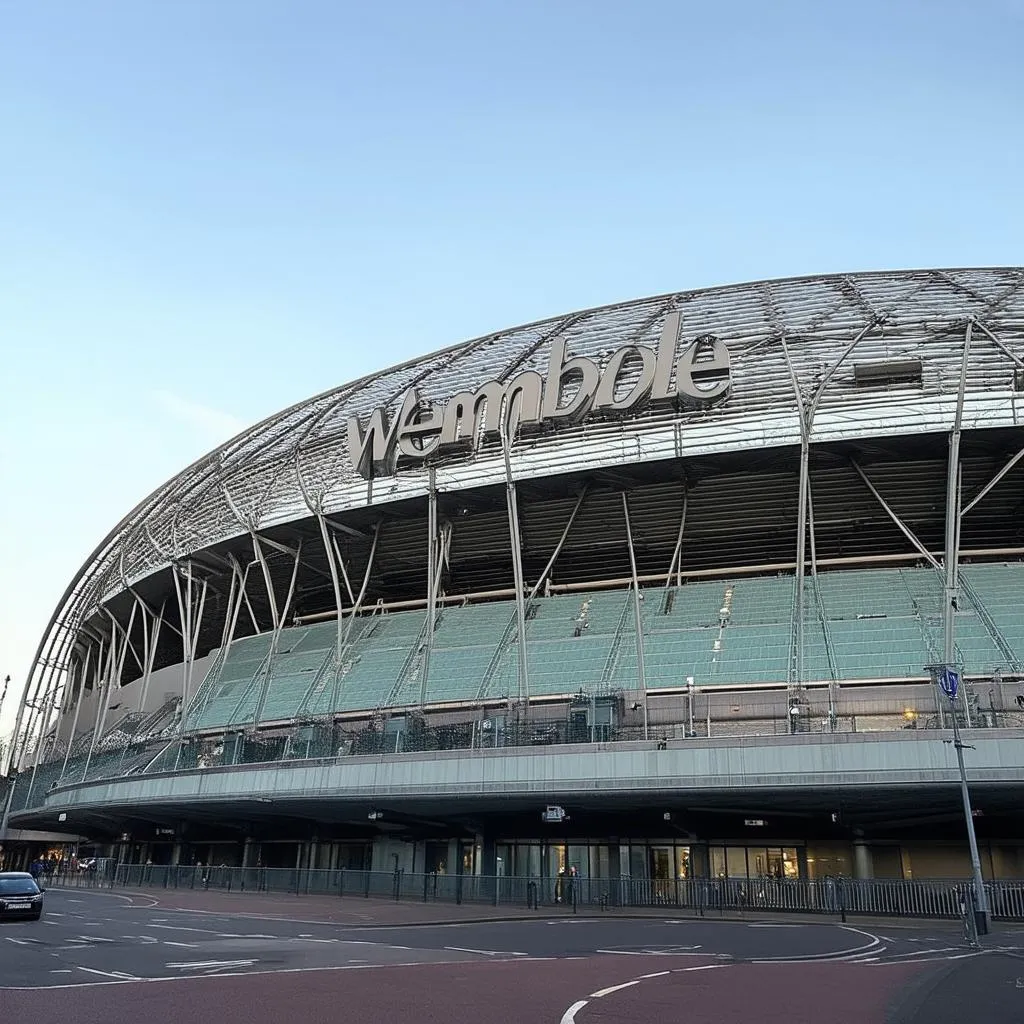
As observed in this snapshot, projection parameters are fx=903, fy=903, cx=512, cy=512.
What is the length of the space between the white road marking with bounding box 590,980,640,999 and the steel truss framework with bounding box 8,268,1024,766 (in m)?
24.7

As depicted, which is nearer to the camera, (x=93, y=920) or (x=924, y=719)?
(x=93, y=920)

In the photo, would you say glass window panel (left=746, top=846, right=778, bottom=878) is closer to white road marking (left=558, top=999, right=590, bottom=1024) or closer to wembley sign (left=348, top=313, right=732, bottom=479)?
wembley sign (left=348, top=313, right=732, bottom=479)

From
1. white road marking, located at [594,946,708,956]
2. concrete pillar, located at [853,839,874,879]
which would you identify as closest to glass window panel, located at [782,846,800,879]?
concrete pillar, located at [853,839,874,879]

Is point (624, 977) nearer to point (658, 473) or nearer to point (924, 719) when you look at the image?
point (924, 719)

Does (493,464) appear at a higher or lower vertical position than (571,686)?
higher

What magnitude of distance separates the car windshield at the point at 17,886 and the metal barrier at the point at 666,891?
13832 mm

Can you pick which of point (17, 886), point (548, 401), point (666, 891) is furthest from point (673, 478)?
point (17, 886)

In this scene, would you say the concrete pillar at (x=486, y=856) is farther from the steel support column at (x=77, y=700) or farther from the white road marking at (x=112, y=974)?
the steel support column at (x=77, y=700)

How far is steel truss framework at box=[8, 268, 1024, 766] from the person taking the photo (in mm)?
40531

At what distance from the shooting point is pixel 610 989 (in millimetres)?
12266

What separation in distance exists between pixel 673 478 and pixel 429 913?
23.0 meters

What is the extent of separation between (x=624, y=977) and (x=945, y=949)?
957 centimetres

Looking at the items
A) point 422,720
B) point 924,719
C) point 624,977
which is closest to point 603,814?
point 422,720

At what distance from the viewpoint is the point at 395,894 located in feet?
114
